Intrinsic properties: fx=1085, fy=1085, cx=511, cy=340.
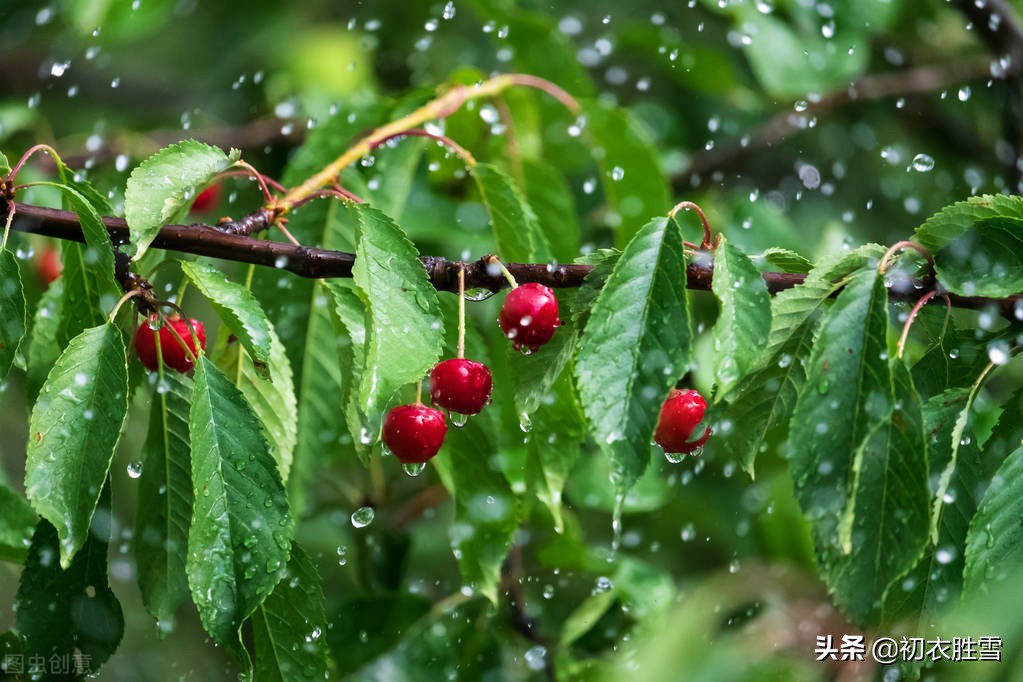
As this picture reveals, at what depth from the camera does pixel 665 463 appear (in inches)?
81.0

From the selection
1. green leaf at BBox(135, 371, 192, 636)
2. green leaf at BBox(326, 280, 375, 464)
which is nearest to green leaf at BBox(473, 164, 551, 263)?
green leaf at BBox(326, 280, 375, 464)

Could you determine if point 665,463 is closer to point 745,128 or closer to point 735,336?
point 745,128

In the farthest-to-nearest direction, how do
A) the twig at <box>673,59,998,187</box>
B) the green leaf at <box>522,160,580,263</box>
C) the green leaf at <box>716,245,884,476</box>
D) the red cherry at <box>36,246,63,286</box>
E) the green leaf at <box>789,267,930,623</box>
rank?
the twig at <box>673,59,998,187</box>
the red cherry at <box>36,246,63,286</box>
the green leaf at <box>522,160,580,263</box>
the green leaf at <box>716,245,884,476</box>
the green leaf at <box>789,267,930,623</box>

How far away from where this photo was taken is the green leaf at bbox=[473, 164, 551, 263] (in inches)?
44.1

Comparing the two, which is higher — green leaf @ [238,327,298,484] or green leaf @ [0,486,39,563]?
green leaf @ [238,327,298,484]

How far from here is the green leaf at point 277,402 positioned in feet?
3.32

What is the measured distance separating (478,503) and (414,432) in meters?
0.26

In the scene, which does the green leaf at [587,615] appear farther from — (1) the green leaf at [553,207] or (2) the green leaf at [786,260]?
(2) the green leaf at [786,260]

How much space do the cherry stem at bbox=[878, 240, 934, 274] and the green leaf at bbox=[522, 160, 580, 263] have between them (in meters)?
0.61

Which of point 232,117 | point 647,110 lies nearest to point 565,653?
point 647,110

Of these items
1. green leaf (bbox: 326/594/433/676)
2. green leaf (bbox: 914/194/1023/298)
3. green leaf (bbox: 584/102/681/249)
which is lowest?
green leaf (bbox: 326/594/433/676)

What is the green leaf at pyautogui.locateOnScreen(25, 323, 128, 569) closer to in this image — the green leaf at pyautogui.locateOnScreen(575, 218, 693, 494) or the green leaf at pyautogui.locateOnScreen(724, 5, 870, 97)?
the green leaf at pyautogui.locateOnScreen(575, 218, 693, 494)

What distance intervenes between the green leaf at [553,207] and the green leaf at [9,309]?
0.73 metres

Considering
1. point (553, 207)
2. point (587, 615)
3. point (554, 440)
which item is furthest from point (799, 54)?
point (554, 440)
